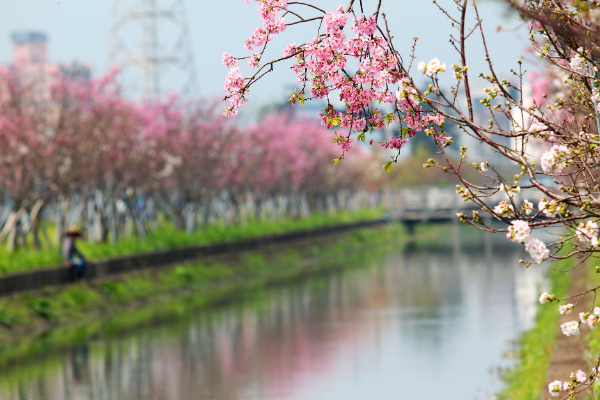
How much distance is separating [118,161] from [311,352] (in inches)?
485

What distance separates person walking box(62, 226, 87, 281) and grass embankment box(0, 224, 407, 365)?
387 mm

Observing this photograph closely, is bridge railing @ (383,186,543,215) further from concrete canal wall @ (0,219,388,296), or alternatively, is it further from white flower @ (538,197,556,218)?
white flower @ (538,197,556,218)

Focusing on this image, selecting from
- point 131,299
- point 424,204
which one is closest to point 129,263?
point 131,299

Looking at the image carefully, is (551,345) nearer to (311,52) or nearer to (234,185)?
(311,52)

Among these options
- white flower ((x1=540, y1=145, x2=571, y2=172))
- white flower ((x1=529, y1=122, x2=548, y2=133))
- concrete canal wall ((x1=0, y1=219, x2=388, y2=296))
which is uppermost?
white flower ((x1=529, y1=122, x2=548, y2=133))

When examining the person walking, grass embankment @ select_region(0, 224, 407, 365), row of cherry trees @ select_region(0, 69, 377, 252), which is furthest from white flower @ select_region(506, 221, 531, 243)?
row of cherry trees @ select_region(0, 69, 377, 252)

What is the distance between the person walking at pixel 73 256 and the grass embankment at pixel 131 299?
1.27 feet

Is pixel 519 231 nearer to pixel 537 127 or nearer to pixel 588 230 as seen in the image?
pixel 588 230

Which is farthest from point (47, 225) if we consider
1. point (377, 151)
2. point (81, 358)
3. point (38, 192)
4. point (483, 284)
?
point (377, 151)

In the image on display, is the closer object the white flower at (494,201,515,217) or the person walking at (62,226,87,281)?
the white flower at (494,201,515,217)

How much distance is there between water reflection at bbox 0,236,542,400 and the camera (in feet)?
46.5

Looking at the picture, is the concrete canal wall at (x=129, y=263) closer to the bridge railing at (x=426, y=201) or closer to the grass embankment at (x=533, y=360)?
the grass embankment at (x=533, y=360)

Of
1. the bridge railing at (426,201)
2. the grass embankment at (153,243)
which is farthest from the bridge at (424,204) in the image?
the grass embankment at (153,243)

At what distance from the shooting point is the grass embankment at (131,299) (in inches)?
751
